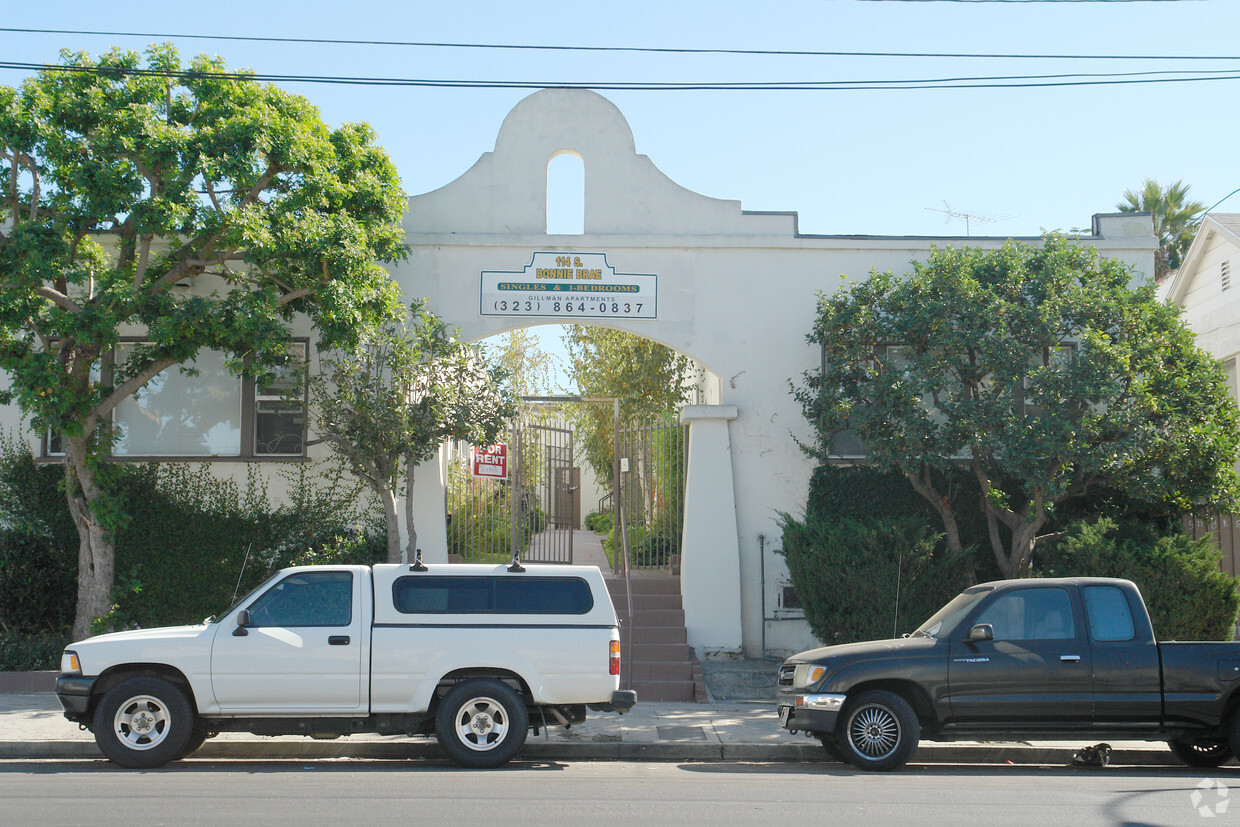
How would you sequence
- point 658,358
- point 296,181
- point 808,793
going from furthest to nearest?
point 658,358 → point 296,181 → point 808,793

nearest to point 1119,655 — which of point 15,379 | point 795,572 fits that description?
point 795,572

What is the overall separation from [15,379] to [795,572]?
9289mm

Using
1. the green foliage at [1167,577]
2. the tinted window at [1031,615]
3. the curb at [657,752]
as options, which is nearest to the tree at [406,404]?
the curb at [657,752]

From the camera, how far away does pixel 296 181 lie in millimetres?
12734

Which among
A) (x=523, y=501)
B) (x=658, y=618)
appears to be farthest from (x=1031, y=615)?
(x=523, y=501)

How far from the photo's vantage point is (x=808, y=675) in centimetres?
959

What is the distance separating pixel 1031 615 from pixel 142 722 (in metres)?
7.66

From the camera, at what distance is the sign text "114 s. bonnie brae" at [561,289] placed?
14.9 meters

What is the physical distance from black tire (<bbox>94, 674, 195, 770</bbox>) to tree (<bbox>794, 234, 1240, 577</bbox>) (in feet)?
27.0

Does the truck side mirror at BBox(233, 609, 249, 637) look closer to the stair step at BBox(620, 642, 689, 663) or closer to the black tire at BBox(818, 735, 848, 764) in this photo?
the black tire at BBox(818, 735, 848, 764)

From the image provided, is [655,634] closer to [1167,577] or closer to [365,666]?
[365,666]

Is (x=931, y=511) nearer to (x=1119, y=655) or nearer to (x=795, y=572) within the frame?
(x=795, y=572)

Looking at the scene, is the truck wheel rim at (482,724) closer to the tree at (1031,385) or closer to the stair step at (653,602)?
the stair step at (653,602)

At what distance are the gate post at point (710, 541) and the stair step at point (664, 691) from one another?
1.39 m
